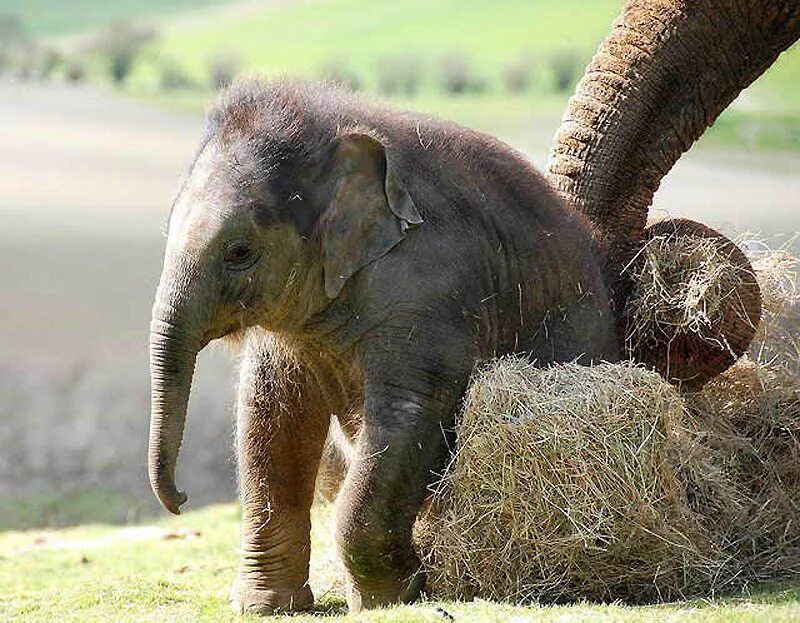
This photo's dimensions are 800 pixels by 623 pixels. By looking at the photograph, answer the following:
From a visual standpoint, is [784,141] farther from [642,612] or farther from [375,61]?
[642,612]

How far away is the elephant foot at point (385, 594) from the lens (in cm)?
691

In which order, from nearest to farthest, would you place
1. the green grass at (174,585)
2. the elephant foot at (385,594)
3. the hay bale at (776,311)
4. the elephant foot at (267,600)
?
the green grass at (174,585) → the elephant foot at (385,594) → the elephant foot at (267,600) → the hay bale at (776,311)

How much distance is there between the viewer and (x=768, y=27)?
9.06m

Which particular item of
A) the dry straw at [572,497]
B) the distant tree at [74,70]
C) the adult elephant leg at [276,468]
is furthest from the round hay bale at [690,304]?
the distant tree at [74,70]

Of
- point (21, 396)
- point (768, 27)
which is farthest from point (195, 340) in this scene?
point (21, 396)

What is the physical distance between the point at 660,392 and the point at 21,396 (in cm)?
1118

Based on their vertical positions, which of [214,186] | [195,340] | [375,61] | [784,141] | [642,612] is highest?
[375,61]

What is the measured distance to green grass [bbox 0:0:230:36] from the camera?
3275 cm

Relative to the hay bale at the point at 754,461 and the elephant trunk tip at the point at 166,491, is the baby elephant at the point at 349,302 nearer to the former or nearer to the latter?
the elephant trunk tip at the point at 166,491

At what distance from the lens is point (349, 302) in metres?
7.05

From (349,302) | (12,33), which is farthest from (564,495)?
(12,33)

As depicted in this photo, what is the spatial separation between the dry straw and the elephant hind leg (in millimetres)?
654

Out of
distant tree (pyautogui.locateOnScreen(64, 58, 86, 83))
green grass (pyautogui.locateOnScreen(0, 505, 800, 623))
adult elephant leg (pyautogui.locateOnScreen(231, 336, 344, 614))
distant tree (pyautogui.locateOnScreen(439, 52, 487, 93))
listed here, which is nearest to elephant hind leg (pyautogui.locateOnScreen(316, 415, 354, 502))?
adult elephant leg (pyautogui.locateOnScreen(231, 336, 344, 614))

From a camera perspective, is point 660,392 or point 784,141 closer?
point 660,392
